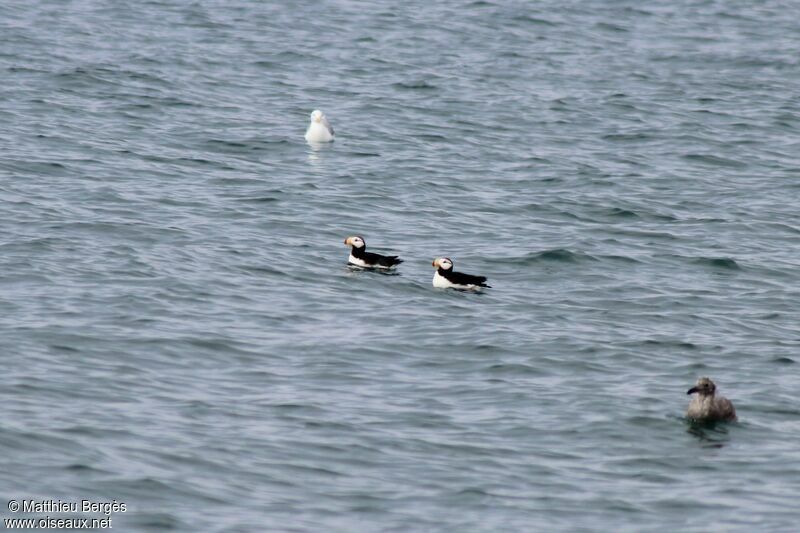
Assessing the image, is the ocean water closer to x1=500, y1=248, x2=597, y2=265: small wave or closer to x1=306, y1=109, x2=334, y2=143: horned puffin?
x1=500, y1=248, x2=597, y2=265: small wave

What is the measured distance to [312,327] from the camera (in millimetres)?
18875

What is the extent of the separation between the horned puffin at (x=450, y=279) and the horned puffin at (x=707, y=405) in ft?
17.8

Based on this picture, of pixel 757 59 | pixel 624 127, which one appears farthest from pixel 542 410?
pixel 757 59

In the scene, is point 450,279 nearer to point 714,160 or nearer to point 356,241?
point 356,241

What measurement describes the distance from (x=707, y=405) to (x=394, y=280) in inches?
273

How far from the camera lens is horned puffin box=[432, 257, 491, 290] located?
20.7m

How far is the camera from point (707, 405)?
15.7 m

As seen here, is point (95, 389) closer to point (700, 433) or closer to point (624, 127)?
point (700, 433)

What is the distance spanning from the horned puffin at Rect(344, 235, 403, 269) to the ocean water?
0.24 metres

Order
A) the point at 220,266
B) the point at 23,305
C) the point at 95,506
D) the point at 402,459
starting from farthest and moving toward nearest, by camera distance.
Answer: the point at 220,266 < the point at 23,305 < the point at 402,459 < the point at 95,506

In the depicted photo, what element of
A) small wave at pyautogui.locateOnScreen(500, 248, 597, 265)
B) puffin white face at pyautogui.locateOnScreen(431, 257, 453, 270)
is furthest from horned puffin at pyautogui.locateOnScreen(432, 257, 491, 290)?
small wave at pyautogui.locateOnScreen(500, 248, 597, 265)

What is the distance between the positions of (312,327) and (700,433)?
547cm

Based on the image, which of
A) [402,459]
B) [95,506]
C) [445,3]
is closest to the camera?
A: [95,506]

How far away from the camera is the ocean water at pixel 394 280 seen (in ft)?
45.9
